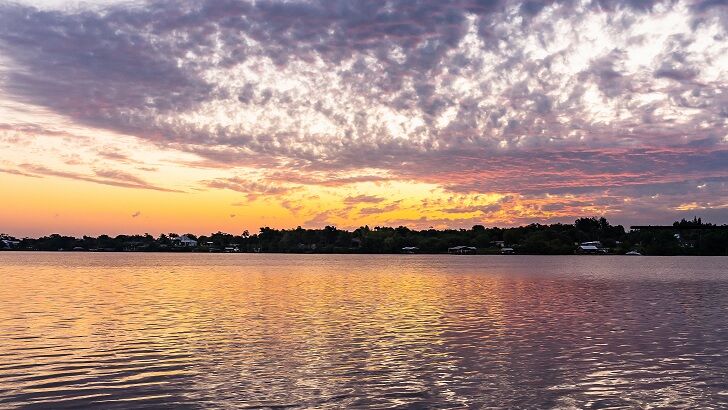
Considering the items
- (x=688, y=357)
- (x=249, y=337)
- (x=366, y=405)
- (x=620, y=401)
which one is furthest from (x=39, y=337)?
(x=688, y=357)

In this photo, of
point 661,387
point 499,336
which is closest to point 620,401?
point 661,387

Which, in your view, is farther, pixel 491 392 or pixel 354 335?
pixel 354 335

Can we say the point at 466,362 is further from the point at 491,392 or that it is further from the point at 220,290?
the point at 220,290

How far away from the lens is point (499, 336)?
42750mm

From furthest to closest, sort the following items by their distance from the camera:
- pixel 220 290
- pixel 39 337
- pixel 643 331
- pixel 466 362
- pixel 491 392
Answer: pixel 220 290 < pixel 643 331 < pixel 39 337 < pixel 466 362 < pixel 491 392

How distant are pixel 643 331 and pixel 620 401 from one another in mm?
22999

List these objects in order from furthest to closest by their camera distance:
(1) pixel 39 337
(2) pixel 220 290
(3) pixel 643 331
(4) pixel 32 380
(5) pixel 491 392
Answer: (2) pixel 220 290 < (3) pixel 643 331 < (1) pixel 39 337 < (4) pixel 32 380 < (5) pixel 491 392

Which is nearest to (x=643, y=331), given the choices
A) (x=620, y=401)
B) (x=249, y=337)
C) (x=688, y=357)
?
(x=688, y=357)

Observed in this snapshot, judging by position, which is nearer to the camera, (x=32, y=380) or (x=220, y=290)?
(x=32, y=380)

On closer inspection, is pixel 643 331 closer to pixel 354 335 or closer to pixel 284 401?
pixel 354 335

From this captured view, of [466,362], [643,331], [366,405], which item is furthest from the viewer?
[643,331]

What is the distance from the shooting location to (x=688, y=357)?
3531 cm

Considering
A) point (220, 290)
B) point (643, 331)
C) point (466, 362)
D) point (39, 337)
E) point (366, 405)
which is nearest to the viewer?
point (366, 405)

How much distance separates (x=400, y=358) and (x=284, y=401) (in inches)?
412
